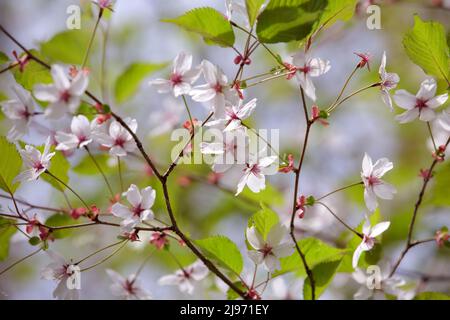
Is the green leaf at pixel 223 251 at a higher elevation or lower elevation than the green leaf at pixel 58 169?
lower

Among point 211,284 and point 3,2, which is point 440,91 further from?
point 3,2

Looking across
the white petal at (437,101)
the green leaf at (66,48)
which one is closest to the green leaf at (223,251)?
the white petal at (437,101)

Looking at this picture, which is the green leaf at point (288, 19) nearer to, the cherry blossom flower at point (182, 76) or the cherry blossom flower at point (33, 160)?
the cherry blossom flower at point (182, 76)

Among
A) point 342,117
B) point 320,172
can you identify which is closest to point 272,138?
point 320,172

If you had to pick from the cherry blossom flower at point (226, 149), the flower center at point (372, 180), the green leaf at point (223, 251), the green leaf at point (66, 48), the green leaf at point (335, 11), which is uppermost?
the green leaf at point (66, 48)

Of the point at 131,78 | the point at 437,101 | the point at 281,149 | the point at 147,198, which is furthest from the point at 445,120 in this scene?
the point at 281,149

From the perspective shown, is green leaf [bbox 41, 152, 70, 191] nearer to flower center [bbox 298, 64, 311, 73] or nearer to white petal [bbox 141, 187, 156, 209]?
white petal [bbox 141, 187, 156, 209]

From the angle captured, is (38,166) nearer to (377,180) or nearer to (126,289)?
(126,289)
